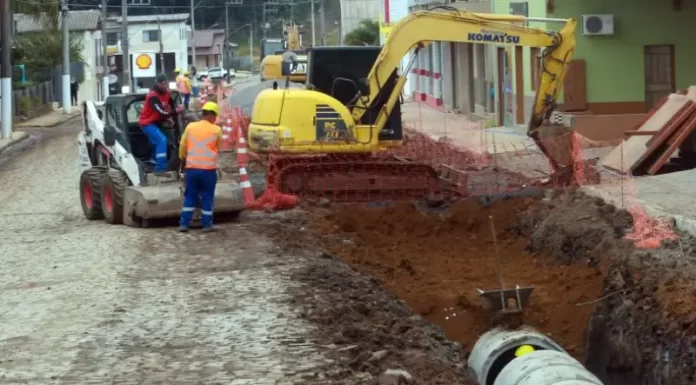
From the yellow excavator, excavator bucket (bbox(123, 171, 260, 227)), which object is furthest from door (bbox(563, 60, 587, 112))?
excavator bucket (bbox(123, 171, 260, 227))

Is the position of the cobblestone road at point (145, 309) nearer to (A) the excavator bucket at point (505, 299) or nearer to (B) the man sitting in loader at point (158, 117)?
(B) the man sitting in loader at point (158, 117)

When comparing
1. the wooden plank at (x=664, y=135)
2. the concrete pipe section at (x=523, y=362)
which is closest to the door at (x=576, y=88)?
the wooden plank at (x=664, y=135)

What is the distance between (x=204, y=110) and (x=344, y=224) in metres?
3.06

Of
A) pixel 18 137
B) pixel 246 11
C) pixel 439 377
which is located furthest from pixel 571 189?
pixel 246 11

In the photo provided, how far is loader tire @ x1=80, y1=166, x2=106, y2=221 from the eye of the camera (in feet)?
54.1

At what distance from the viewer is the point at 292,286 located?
37.0 feet

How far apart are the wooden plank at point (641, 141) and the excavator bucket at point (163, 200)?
705 centimetres

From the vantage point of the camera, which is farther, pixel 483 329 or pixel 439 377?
pixel 483 329

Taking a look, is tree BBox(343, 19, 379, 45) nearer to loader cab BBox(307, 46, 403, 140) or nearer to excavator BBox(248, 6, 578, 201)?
loader cab BBox(307, 46, 403, 140)

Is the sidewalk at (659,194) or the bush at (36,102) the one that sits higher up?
the bush at (36,102)

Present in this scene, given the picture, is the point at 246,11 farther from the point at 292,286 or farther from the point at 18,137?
the point at 292,286

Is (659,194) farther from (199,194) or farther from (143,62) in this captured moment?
(143,62)

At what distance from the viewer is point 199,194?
14805 millimetres

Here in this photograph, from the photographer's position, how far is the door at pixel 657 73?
26156 millimetres
